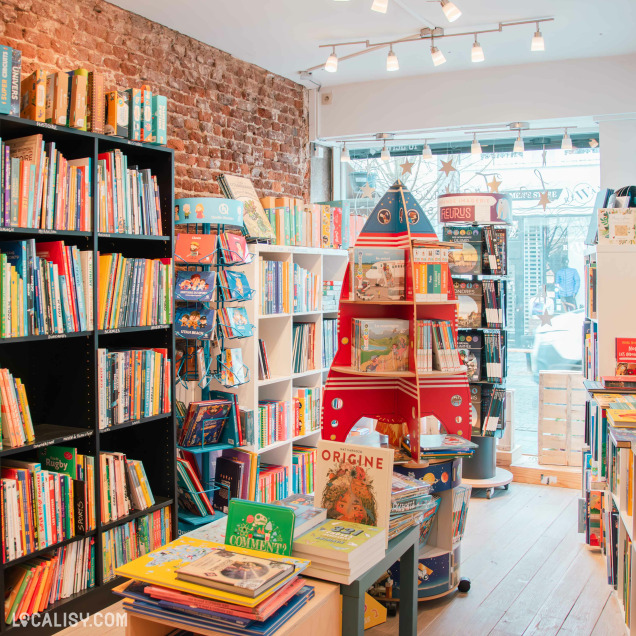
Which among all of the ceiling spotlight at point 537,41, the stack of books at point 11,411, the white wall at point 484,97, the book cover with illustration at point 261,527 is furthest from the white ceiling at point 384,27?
the book cover with illustration at point 261,527

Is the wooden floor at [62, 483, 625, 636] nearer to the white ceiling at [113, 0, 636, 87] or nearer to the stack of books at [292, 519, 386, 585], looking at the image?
the stack of books at [292, 519, 386, 585]

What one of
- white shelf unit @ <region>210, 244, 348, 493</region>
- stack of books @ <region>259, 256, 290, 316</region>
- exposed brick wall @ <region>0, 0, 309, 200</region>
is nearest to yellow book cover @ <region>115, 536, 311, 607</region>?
white shelf unit @ <region>210, 244, 348, 493</region>

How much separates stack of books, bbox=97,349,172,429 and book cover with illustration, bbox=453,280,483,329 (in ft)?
8.48

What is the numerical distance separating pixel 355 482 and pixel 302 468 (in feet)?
8.92

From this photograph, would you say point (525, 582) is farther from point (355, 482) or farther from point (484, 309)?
point (484, 309)

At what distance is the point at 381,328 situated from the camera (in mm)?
3223

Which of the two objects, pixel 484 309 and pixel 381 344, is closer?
pixel 381 344

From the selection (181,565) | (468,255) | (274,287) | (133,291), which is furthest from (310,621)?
(468,255)

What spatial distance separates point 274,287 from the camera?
4.55 m

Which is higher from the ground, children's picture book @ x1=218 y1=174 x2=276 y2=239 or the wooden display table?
children's picture book @ x1=218 y1=174 x2=276 y2=239

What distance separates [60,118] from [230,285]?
1379 mm

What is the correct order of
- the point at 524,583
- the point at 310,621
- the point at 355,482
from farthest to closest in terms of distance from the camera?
the point at 524,583, the point at 355,482, the point at 310,621

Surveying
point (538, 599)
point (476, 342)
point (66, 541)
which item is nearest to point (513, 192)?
point (476, 342)

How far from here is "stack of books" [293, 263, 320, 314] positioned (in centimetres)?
481
